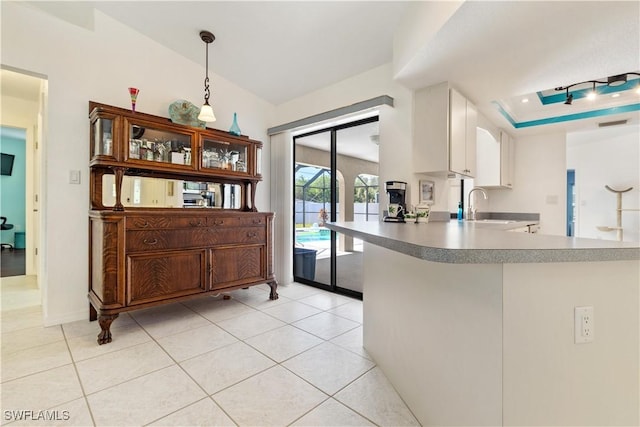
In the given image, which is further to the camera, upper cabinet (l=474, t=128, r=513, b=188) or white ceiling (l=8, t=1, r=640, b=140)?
upper cabinet (l=474, t=128, r=513, b=188)

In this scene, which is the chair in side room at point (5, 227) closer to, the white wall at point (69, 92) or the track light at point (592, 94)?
the white wall at point (69, 92)

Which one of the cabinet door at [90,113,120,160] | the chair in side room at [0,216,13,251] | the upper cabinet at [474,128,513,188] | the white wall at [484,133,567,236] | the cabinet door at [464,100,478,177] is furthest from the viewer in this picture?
the chair in side room at [0,216,13,251]

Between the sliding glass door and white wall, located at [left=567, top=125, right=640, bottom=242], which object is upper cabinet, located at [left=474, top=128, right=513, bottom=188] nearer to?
the sliding glass door

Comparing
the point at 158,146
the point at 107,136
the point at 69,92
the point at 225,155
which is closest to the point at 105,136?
the point at 107,136

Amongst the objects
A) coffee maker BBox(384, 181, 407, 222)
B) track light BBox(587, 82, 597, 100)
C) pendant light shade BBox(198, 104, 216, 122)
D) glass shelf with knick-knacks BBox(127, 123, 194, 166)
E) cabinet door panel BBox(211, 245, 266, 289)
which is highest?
track light BBox(587, 82, 597, 100)

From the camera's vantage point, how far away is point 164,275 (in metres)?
2.39

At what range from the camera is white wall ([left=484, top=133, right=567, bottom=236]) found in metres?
3.98

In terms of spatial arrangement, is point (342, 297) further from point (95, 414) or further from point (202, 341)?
point (95, 414)

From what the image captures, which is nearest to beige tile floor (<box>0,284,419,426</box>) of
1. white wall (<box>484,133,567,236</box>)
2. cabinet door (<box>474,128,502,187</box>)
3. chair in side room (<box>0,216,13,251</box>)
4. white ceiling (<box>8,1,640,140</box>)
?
white ceiling (<box>8,1,640,140</box>)

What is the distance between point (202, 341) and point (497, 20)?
2841mm

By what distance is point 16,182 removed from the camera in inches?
246

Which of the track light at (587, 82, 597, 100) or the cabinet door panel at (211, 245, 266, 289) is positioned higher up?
the track light at (587, 82, 597, 100)

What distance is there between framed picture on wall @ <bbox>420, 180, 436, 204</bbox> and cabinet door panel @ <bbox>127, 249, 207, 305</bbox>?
216cm

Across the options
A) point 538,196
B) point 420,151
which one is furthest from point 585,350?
point 538,196
